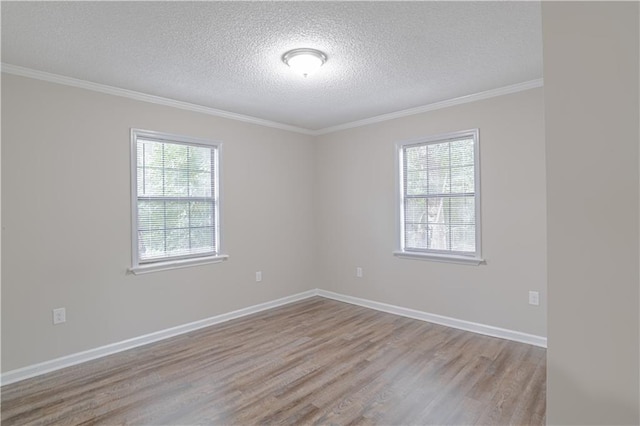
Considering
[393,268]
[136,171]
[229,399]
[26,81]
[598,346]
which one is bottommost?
[229,399]

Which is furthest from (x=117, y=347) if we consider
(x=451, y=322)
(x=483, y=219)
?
(x=483, y=219)

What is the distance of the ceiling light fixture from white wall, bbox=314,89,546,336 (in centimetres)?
183

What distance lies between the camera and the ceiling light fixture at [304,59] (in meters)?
2.45

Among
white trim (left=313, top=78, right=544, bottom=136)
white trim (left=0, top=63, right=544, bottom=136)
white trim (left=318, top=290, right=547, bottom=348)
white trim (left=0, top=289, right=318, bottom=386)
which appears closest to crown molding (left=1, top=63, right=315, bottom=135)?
white trim (left=0, top=63, right=544, bottom=136)

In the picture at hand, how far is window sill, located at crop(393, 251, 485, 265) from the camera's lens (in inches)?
140

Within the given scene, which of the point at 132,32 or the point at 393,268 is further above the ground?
the point at 132,32

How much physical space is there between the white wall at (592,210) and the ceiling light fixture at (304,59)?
1.72 m

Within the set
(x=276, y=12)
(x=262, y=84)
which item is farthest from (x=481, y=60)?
(x=262, y=84)

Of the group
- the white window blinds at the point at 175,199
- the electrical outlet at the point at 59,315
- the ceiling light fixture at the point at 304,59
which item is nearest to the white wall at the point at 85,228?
the electrical outlet at the point at 59,315

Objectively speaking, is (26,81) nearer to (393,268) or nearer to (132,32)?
(132,32)

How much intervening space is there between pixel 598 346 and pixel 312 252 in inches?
169

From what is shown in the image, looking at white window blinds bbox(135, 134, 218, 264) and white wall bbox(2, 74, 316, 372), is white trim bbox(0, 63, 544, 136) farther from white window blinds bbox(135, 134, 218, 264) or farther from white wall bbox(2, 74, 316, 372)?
white window blinds bbox(135, 134, 218, 264)

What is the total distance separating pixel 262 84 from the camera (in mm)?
3143

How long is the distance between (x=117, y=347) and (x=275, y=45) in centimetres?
301
